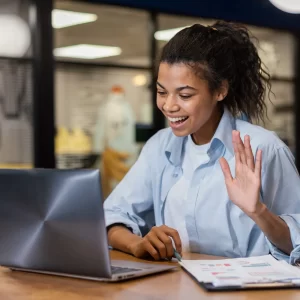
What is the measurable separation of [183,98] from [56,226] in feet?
2.64

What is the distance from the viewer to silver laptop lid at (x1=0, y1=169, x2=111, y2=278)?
1.58m

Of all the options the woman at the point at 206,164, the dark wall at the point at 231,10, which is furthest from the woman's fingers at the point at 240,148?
the dark wall at the point at 231,10

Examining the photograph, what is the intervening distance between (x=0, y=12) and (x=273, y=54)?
3085mm

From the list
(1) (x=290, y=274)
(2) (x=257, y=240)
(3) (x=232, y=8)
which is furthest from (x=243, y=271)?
(3) (x=232, y=8)

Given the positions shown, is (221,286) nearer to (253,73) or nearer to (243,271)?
(243,271)

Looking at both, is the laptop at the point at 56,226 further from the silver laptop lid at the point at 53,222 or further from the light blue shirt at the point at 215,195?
the light blue shirt at the point at 215,195

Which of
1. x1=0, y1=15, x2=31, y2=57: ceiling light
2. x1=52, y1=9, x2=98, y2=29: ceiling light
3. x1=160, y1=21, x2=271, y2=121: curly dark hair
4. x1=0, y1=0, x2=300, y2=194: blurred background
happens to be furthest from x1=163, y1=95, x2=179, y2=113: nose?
x1=52, y1=9, x2=98, y2=29: ceiling light

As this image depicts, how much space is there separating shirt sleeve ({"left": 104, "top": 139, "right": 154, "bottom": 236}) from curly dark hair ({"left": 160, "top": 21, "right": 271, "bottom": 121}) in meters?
0.38

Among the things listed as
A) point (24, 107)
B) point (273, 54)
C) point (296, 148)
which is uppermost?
point (273, 54)

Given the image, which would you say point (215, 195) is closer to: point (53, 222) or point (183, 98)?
point (183, 98)

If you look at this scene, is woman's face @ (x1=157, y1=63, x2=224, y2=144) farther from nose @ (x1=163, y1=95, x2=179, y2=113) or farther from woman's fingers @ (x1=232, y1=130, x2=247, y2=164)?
woman's fingers @ (x1=232, y1=130, x2=247, y2=164)

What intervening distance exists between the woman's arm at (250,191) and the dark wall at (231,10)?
4.11m

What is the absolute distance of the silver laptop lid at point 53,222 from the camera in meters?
1.58

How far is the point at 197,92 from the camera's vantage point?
7.51 feet
